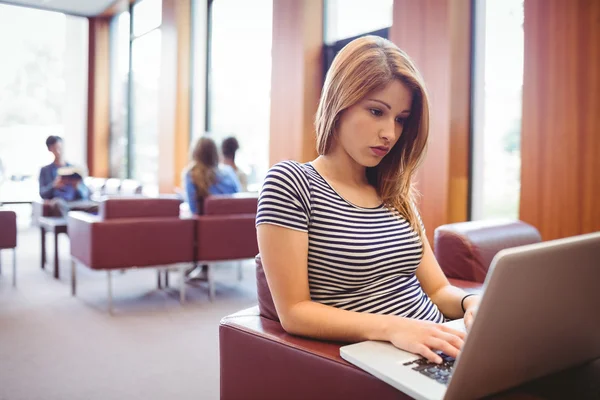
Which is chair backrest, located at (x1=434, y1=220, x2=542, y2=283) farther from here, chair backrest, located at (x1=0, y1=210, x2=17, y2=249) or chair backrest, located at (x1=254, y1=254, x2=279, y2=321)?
chair backrest, located at (x1=0, y1=210, x2=17, y2=249)

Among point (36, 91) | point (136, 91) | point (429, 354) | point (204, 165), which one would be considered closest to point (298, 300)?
point (429, 354)

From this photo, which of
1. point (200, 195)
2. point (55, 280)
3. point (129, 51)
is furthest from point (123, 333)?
point (129, 51)

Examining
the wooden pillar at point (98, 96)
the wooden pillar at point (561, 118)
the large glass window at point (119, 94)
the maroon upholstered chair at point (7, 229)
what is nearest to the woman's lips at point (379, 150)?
the wooden pillar at point (561, 118)

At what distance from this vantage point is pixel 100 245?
4012 mm

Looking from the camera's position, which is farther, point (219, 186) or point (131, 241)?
point (219, 186)

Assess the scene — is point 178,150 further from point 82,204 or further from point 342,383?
point 342,383

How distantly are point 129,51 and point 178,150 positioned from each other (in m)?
3.10

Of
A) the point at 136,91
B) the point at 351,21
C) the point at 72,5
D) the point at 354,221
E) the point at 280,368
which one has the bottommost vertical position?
the point at 280,368

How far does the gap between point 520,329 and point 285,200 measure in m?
0.56

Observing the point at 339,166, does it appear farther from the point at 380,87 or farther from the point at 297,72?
the point at 297,72

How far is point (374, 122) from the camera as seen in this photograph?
4.27ft

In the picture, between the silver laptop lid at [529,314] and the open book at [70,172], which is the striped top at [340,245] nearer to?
the silver laptop lid at [529,314]

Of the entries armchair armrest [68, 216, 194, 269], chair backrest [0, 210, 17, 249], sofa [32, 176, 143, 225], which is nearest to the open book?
sofa [32, 176, 143, 225]

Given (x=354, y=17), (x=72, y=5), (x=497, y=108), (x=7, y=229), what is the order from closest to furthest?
(x=497, y=108) < (x=7, y=229) < (x=354, y=17) < (x=72, y=5)
